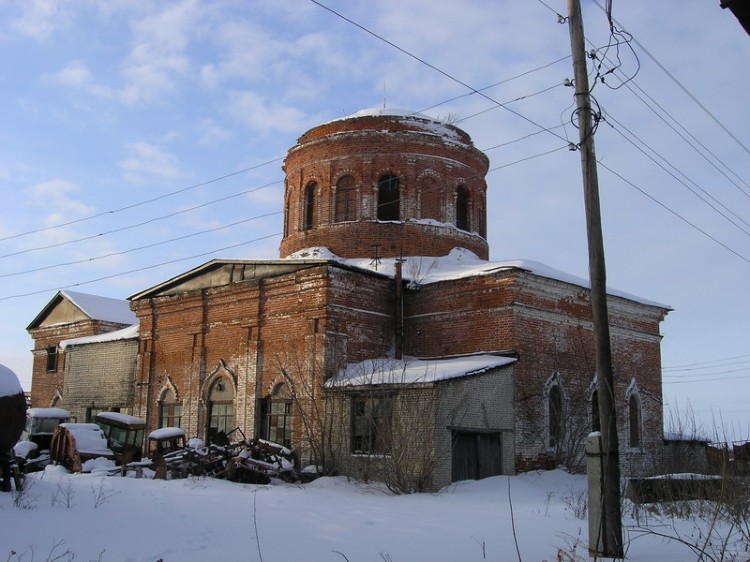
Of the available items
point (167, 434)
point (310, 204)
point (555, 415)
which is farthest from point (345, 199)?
point (555, 415)

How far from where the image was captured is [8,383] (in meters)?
10.2

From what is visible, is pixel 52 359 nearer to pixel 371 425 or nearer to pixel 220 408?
pixel 220 408

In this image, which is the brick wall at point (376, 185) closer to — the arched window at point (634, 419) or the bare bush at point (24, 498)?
the arched window at point (634, 419)

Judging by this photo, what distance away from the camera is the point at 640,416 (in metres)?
22.0

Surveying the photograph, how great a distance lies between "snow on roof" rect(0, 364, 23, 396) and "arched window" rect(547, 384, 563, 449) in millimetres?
12806

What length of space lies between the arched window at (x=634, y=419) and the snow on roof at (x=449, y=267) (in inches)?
114

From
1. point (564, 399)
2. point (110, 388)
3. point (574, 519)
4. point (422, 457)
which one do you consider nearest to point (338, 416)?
point (422, 457)

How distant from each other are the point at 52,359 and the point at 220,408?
15592 mm

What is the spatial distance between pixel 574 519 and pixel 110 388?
64.1 feet

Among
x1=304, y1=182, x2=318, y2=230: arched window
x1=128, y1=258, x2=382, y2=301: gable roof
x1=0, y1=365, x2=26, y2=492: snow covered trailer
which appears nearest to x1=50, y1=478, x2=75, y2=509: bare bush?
x1=0, y1=365, x2=26, y2=492: snow covered trailer

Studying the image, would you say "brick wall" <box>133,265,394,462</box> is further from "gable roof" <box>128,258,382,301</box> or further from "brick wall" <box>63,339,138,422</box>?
"brick wall" <box>63,339,138,422</box>

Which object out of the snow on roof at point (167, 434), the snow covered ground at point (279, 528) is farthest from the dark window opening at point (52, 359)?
the snow covered ground at point (279, 528)

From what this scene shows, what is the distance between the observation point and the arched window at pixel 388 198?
24141 millimetres

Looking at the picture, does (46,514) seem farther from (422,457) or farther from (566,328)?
(566,328)
